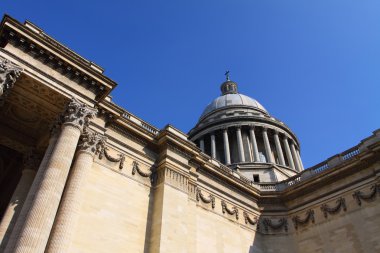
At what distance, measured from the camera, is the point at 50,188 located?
591 inches

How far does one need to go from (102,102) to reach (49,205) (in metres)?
7.61

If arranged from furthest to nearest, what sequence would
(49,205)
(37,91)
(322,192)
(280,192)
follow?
1. (280,192)
2. (322,192)
3. (37,91)
4. (49,205)

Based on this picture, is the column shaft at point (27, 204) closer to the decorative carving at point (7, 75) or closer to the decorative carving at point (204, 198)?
the decorative carving at point (7, 75)

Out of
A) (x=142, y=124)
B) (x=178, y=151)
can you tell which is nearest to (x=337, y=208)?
(x=178, y=151)

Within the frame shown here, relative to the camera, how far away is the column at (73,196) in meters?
14.9

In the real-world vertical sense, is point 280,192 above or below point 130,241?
above

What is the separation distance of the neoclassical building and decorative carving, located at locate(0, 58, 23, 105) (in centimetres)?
5

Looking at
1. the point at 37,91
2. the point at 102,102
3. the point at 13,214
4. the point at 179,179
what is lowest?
the point at 13,214

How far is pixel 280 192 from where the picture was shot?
28234mm

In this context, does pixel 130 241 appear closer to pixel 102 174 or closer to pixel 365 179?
pixel 102 174

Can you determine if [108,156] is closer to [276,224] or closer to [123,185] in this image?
[123,185]

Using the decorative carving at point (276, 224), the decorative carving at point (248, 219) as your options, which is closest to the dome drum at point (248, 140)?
the decorative carving at point (276, 224)

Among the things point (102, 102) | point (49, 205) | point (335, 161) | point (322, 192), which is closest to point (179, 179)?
point (102, 102)

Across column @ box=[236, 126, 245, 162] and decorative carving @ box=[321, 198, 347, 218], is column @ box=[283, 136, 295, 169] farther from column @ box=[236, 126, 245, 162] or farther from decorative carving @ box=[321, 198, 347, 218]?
decorative carving @ box=[321, 198, 347, 218]
